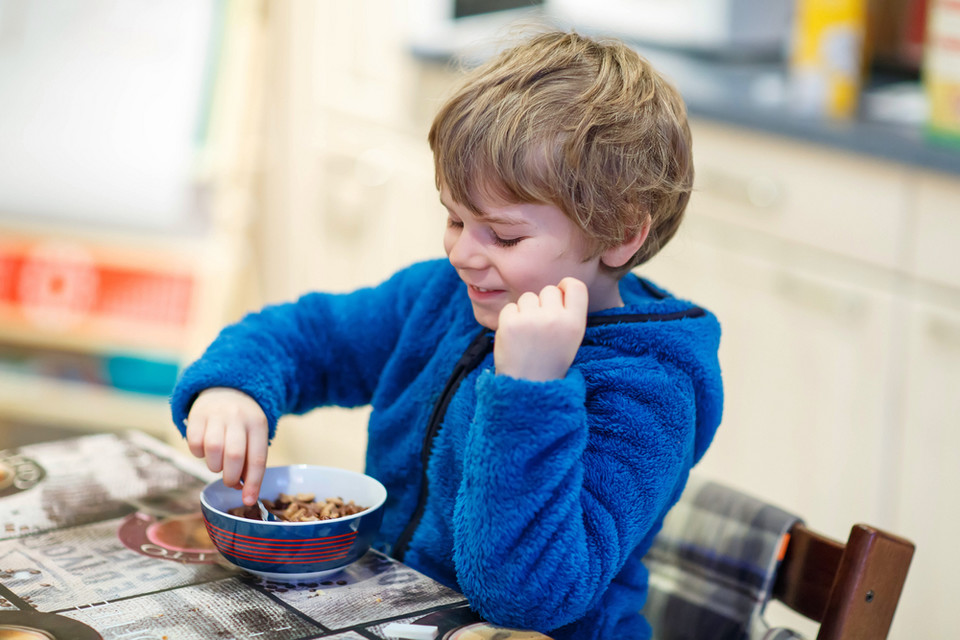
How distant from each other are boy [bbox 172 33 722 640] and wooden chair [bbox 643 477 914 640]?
0.08m

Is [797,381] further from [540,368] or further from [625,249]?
[540,368]

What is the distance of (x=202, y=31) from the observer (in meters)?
2.47

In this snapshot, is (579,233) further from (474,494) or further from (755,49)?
(755,49)

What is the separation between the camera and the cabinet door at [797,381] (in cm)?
167

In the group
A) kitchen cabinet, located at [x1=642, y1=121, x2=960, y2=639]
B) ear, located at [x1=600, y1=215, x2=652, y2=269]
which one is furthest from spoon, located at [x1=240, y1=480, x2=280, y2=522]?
kitchen cabinet, located at [x1=642, y1=121, x2=960, y2=639]

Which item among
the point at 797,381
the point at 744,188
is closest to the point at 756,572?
the point at 797,381

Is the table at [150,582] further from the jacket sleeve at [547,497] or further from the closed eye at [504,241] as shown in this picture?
the closed eye at [504,241]

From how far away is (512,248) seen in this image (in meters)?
0.88

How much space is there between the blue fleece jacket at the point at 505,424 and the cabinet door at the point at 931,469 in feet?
2.39

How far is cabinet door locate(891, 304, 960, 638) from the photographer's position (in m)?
1.55

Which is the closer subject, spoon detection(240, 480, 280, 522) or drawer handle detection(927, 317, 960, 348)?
spoon detection(240, 480, 280, 522)

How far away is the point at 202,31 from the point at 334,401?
5.36 feet

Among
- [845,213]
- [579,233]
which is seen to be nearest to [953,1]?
[845,213]

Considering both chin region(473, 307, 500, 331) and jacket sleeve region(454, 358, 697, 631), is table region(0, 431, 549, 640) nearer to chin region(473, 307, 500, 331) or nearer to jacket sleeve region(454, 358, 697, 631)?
jacket sleeve region(454, 358, 697, 631)
